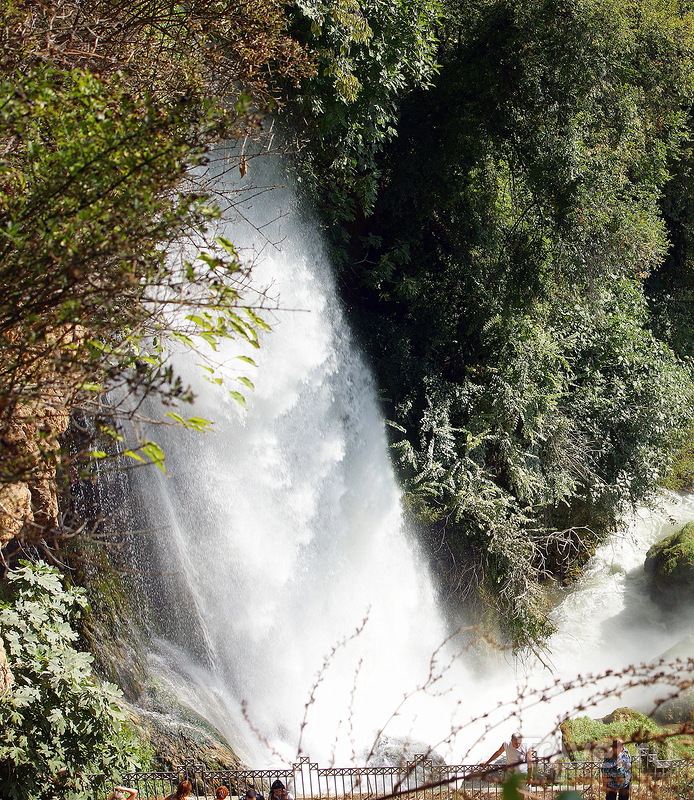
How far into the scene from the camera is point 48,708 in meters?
5.32

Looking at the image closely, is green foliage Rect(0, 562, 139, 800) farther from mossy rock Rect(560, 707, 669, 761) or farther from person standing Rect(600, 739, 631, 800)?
mossy rock Rect(560, 707, 669, 761)

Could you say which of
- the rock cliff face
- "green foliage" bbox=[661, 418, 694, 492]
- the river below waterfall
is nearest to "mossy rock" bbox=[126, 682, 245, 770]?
the river below waterfall

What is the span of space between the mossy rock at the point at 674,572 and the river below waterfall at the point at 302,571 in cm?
49

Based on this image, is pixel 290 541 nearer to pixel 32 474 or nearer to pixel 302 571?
pixel 302 571

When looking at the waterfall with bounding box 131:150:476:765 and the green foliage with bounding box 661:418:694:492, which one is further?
the green foliage with bounding box 661:418:694:492

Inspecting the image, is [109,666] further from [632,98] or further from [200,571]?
[632,98]

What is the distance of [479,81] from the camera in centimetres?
1005

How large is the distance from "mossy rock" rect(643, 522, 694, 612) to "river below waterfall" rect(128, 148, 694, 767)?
49 centimetres

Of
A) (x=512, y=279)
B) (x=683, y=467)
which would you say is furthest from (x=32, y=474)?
(x=683, y=467)

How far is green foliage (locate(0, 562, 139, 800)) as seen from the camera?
5.13m

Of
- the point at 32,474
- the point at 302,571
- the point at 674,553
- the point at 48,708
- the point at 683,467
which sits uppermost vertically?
the point at 683,467

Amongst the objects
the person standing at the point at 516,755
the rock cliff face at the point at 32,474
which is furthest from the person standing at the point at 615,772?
the rock cliff face at the point at 32,474

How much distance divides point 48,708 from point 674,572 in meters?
8.63

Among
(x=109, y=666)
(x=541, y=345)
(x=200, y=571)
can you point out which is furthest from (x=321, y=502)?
(x=541, y=345)
